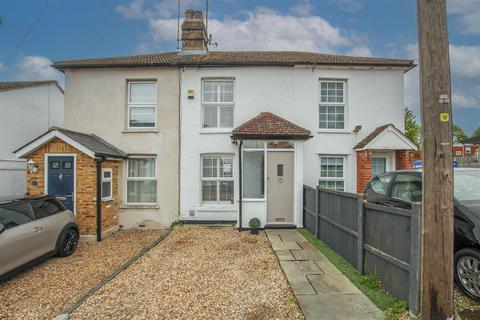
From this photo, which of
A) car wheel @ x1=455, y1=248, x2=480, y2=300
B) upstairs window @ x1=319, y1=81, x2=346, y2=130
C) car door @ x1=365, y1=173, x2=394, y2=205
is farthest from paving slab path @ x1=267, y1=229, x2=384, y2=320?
upstairs window @ x1=319, y1=81, x2=346, y2=130

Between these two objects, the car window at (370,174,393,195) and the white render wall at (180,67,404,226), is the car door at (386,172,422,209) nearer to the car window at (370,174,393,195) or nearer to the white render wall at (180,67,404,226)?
the car window at (370,174,393,195)

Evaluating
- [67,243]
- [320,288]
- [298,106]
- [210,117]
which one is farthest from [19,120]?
[320,288]

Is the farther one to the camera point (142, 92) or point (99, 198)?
point (142, 92)

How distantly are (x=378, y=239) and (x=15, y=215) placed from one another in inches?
270

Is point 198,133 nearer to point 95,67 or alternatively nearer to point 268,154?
point 268,154

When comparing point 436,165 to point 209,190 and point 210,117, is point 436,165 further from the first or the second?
point 210,117

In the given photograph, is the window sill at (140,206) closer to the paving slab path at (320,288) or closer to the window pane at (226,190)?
the window pane at (226,190)

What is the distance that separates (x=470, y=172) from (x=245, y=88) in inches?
278

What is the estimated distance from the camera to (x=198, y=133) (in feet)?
32.9

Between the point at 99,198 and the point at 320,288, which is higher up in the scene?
the point at 99,198

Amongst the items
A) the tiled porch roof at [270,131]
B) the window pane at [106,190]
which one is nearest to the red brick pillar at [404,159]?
the tiled porch roof at [270,131]

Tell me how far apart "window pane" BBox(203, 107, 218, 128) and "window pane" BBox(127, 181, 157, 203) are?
2954 millimetres

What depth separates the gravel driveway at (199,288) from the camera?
12.7 feet

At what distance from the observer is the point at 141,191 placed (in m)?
10.2
